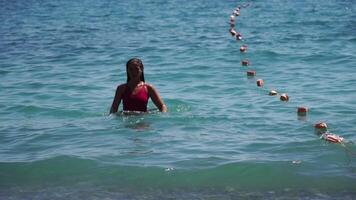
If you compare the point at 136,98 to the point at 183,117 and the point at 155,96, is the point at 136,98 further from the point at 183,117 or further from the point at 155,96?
the point at 183,117

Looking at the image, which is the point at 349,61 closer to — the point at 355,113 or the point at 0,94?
the point at 355,113

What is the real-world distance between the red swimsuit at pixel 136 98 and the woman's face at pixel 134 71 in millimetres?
188

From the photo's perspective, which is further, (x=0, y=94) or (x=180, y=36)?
(x=180, y=36)

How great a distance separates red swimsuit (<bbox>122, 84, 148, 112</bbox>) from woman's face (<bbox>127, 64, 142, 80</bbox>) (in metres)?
0.19

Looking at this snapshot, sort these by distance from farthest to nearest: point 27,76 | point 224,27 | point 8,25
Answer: point 8,25 < point 224,27 < point 27,76

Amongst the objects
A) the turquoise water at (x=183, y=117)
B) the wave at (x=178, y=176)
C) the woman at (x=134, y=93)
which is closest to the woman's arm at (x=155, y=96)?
the woman at (x=134, y=93)

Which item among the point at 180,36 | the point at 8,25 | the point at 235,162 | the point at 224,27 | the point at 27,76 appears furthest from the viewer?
the point at 8,25

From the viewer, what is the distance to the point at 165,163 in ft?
24.9

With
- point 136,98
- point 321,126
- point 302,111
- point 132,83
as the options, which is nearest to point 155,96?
point 136,98

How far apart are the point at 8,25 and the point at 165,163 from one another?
63.0 feet

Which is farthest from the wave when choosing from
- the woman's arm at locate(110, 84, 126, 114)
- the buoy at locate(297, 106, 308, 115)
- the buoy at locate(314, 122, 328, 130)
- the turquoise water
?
the buoy at locate(297, 106, 308, 115)

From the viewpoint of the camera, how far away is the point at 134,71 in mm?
9500

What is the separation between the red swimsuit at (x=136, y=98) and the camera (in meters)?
9.62

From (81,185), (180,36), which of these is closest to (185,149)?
(81,185)
